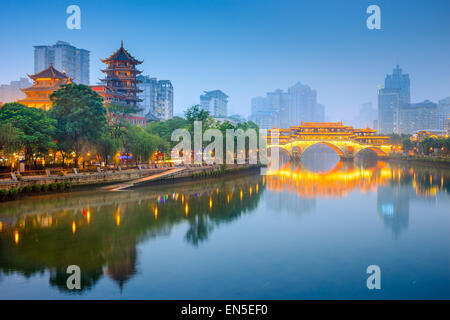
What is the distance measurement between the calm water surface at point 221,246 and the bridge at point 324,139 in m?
45.3

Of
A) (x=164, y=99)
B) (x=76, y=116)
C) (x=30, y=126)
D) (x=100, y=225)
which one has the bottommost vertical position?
(x=100, y=225)

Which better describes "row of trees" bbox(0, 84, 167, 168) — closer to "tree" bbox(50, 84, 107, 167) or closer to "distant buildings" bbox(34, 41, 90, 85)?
"tree" bbox(50, 84, 107, 167)

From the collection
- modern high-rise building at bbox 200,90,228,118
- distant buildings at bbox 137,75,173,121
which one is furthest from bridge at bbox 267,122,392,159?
modern high-rise building at bbox 200,90,228,118

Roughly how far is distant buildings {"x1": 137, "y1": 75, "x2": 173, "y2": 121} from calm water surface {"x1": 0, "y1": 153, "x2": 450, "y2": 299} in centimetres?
6709

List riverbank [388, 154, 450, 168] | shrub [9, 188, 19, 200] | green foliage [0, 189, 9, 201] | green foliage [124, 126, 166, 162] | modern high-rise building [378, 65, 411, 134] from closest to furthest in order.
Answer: green foliage [0, 189, 9, 201]
shrub [9, 188, 19, 200]
green foliage [124, 126, 166, 162]
riverbank [388, 154, 450, 168]
modern high-rise building [378, 65, 411, 134]

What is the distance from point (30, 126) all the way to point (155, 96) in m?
71.2

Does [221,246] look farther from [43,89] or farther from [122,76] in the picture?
[122,76]

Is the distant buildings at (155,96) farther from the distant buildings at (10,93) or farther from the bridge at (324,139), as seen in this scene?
the distant buildings at (10,93)

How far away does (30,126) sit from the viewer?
22.4 meters

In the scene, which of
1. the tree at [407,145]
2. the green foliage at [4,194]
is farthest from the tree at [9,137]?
the tree at [407,145]

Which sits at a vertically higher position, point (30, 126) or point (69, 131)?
point (30, 126)

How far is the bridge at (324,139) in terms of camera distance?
225 ft

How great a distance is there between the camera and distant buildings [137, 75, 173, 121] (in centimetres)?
8912

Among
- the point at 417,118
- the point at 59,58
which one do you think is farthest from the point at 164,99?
the point at 417,118
